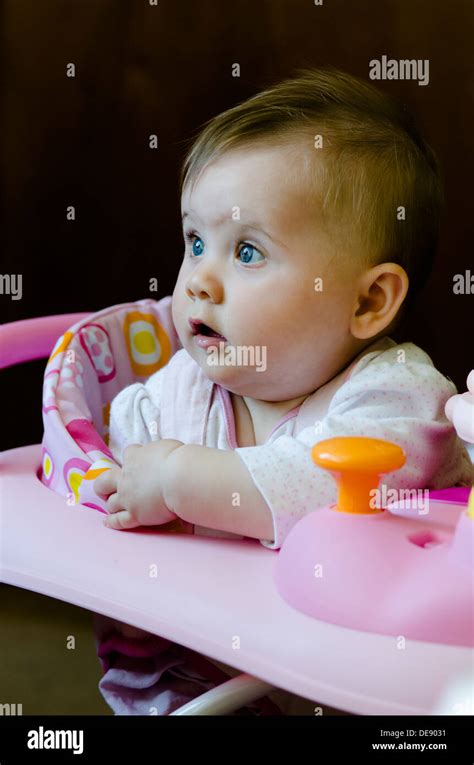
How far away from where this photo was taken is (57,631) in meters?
0.84

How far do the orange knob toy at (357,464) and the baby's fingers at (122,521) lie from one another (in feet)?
0.60

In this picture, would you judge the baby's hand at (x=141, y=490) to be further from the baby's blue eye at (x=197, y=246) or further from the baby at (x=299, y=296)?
the baby's blue eye at (x=197, y=246)

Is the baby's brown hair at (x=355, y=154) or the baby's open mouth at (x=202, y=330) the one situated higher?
the baby's brown hair at (x=355, y=154)

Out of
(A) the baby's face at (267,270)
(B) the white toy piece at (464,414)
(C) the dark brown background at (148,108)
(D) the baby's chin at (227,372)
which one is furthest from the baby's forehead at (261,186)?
(C) the dark brown background at (148,108)

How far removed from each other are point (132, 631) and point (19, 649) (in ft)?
0.33

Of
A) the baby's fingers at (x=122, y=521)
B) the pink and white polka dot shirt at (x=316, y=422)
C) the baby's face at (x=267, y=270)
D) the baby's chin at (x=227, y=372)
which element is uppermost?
the baby's face at (x=267, y=270)

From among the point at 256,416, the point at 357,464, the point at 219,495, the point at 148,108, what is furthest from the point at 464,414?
the point at 148,108

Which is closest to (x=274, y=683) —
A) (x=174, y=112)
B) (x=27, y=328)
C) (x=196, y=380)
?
(x=196, y=380)

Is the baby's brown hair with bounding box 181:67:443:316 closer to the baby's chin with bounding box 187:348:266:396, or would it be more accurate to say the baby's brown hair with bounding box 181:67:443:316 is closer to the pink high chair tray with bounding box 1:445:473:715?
the baby's chin with bounding box 187:348:266:396

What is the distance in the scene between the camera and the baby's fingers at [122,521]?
2.40 ft

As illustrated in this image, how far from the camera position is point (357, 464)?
1.90ft

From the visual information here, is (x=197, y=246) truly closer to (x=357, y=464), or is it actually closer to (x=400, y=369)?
(x=400, y=369)

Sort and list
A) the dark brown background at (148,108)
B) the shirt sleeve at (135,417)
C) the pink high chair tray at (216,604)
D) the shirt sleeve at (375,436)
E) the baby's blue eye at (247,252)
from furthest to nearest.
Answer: the dark brown background at (148,108)
the shirt sleeve at (135,417)
the baby's blue eye at (247,252)
the shirt sleeve at (375,436)
the pink high chair tray at (216,604)
